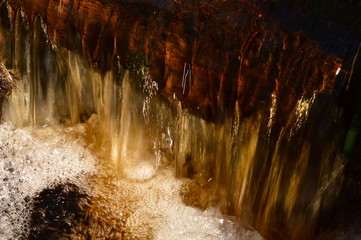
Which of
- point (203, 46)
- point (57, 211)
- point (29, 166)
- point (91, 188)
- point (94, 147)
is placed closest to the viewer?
point (203, 46)

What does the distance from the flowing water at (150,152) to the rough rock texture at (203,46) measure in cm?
9

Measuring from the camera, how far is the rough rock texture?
3.04 meters

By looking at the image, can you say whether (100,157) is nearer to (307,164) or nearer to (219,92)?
(219,92)

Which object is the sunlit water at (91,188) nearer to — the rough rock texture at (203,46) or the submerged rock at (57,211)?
the submerged rock at (57,211)

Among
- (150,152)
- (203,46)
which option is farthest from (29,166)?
(203,46)

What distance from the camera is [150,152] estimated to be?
4117mm

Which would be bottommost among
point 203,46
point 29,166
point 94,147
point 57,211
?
point 57,211

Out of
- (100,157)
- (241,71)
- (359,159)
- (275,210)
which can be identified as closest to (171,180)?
(100,157)

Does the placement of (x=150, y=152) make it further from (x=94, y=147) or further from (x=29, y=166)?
(x=29, y=166)

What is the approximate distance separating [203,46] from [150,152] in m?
1.21

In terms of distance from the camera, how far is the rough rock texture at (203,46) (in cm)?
304

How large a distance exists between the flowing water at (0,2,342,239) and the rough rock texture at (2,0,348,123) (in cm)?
9

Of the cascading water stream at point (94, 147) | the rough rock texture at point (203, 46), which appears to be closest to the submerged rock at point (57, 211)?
the cascading water stream at point (94, 147)

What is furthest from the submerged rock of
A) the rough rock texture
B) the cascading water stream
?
the rough rock texture
